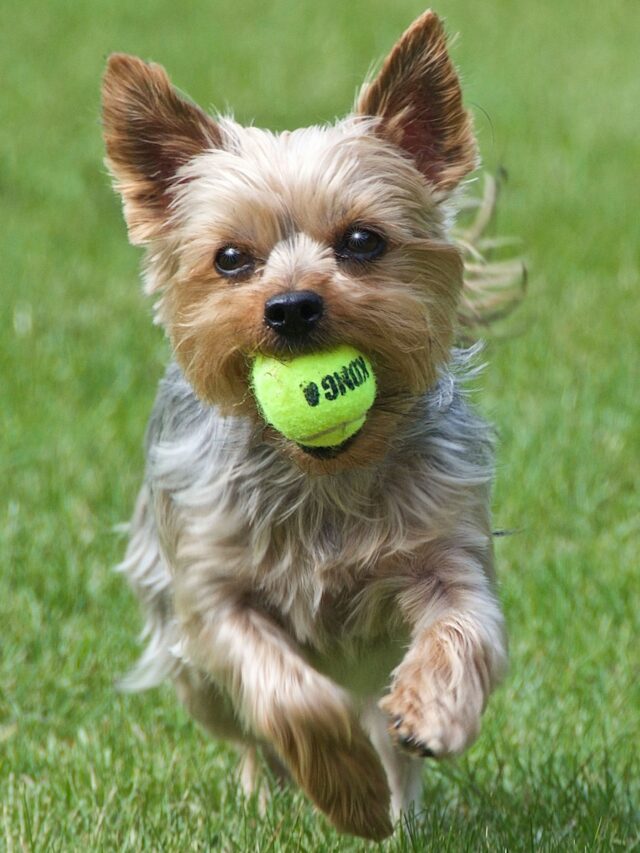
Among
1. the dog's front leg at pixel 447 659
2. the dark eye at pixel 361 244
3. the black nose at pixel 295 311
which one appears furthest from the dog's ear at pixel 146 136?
the dog's front leg at pixel 447 659

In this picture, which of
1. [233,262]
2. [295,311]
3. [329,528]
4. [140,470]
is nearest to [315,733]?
[329,528]

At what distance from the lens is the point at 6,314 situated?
27.3ft

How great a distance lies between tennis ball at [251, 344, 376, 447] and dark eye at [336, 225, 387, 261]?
29cm

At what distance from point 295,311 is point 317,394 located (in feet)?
0.62

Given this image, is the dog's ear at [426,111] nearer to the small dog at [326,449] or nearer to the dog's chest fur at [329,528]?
the small dog at [326,449]

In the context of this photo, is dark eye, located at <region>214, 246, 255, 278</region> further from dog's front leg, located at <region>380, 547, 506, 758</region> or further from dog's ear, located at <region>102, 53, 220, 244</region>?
dog's front leg, located at <region>380, 547, 506, 758</region>

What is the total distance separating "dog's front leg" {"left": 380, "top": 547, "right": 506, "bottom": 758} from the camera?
3367 millimetres

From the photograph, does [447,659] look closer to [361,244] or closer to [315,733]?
[315,733]

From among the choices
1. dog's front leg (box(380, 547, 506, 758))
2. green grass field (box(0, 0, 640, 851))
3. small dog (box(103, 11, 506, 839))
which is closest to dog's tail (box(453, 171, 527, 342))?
green grass field (box(0, 0, 640, 851))

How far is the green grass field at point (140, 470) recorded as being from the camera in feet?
14.1

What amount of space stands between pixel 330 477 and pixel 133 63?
44.8 inches

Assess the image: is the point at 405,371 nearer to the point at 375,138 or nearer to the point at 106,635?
the point at 375,138

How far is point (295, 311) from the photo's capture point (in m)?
3.56

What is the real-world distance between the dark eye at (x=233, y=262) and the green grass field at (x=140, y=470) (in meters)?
0.85
